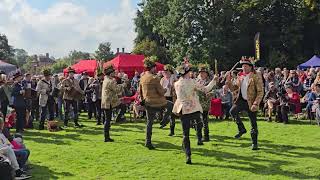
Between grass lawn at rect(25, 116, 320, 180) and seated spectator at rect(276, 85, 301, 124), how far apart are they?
1.69 meters

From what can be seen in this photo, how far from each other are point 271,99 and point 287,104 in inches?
32.9

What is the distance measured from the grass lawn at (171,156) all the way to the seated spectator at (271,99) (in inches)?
89.8

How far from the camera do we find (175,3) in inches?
1796

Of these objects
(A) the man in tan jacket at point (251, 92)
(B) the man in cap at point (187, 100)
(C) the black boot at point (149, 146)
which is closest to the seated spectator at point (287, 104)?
(A) the man in tan jacket at point (251, 92)

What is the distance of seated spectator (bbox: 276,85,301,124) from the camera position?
52.3 ft

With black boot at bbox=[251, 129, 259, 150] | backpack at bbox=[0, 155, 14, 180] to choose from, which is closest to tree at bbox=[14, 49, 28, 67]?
black boot at bbox=[251, 129, 259, 150]

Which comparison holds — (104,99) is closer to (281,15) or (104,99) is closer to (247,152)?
(247,152)

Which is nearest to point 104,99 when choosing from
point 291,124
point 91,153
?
point 91,153

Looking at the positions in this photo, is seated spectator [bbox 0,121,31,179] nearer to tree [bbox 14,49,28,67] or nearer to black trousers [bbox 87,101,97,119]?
black trousers [bbox 87,101,97,119]

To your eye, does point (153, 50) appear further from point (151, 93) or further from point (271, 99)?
point (151, 93)

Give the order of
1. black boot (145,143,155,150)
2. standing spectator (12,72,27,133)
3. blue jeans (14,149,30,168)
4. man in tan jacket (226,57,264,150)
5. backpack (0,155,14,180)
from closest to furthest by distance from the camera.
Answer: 1. backpack (0,155,14,180)
2. blue jeans (14,149,30,168)
3. man in tan jacket (226,57,264,150)
4. black boot (145,143,155,150)
5. standing spectator (12,72,27,133)

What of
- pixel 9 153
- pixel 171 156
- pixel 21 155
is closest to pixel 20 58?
pixel 171 156

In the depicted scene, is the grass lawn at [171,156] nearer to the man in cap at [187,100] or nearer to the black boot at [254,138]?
the black boot at [254,138]

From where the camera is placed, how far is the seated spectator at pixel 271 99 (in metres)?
16.5
